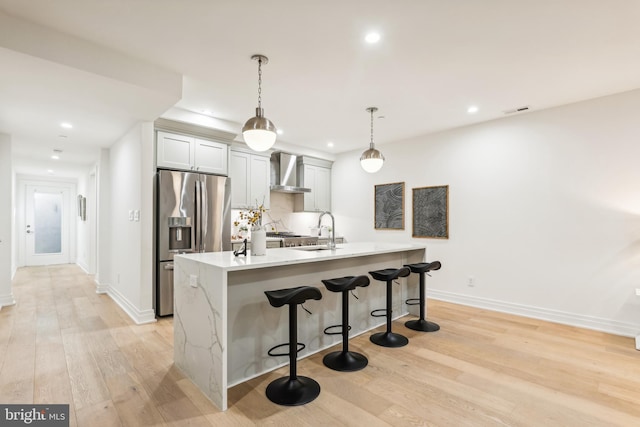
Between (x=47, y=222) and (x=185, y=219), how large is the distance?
7.09 meters

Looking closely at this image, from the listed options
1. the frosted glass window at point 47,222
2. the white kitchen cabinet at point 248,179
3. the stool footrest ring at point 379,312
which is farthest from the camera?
the frosted glass window at point 47,222

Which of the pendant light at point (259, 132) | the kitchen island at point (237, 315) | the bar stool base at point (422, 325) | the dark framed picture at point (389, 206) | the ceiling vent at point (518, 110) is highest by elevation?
the ceiling vent at point (518, 110)

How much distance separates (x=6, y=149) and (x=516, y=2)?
6.08 meters

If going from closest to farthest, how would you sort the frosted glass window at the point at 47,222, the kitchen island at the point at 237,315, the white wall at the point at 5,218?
the kitchen island at the point at 237,315 < the white wall at the point at 5,218 < the frosted glass window at the point at 47,222

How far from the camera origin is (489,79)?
3.18 m

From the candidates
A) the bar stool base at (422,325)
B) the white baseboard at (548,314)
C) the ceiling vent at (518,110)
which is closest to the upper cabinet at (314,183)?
the white baseboard at (548,314)

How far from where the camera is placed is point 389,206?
564cm

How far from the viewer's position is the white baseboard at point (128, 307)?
378 cm

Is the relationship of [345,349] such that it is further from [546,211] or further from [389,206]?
[389,206]

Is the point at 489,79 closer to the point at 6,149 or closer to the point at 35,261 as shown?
the point at 6,149

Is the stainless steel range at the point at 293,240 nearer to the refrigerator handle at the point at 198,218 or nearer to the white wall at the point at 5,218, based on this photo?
the refrigerator handle at the point at 198,218

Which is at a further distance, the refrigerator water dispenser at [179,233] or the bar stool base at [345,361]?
the refrigerator water dispenser at [179,233]

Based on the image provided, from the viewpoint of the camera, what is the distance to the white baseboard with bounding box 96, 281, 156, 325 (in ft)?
12.4
